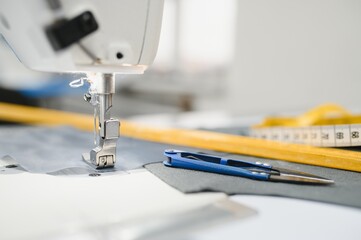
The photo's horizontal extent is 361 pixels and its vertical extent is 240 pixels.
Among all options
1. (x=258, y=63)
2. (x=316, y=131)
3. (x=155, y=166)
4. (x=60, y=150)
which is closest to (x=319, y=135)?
(x=316, y=131)

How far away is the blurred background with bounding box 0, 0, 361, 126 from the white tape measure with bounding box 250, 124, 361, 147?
0.47 metres

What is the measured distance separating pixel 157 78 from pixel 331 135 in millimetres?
3506

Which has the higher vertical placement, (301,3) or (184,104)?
(301,3)

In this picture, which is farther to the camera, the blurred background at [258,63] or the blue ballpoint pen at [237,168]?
the blurred background at [258,63]

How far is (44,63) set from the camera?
2.34 ft

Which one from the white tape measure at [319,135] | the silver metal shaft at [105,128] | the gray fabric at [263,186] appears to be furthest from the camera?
the white tape measure at [319,135]

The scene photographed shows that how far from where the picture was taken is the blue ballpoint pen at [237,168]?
72 cm

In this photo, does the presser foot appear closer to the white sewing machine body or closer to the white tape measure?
the white sewing machine body

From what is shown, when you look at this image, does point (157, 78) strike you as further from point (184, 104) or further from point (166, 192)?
point (166, 192)

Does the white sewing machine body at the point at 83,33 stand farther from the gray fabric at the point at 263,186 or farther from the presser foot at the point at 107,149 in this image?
the gray fabric at the point at 263,186

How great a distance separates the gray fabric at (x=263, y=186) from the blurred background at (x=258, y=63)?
0.33 m

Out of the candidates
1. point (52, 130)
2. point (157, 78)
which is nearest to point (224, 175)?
point (52, 130)

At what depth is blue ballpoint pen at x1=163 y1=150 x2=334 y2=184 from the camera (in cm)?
72

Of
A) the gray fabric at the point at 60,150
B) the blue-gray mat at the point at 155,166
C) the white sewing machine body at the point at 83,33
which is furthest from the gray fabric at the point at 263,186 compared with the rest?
the white sewing machine body at the point at 83,33
